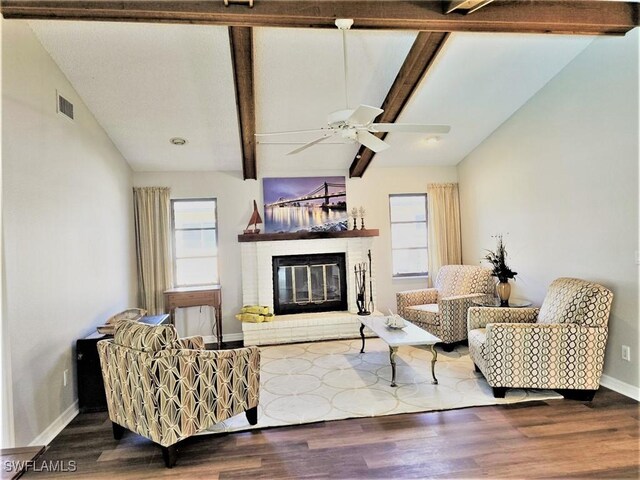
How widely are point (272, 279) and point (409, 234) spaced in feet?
7.83

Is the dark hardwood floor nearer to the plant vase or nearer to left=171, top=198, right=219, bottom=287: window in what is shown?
the plant vase

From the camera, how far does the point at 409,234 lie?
614 cm

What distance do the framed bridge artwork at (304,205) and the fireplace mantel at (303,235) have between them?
0.21 m

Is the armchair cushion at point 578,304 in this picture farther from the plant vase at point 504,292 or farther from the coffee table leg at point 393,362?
the coffee table leg at point 393,362

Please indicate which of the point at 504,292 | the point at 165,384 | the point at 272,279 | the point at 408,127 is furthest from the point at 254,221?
the point at 504,292

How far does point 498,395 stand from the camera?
326 cm

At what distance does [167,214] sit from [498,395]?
4.73 meters

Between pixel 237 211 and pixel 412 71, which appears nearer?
pixel 412 71

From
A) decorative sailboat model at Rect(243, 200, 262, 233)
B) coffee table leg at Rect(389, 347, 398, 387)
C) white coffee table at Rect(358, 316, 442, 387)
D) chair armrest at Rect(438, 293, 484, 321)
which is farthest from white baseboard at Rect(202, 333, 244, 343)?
chair armrest at Rect(438, 293, 484, 321)

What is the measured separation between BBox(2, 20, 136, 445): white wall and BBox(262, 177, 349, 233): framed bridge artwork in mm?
2347

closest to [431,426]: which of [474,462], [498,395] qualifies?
[474,462]

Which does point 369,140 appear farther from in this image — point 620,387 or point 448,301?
point 620,387

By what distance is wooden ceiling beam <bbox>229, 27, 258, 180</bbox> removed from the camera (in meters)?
2.97

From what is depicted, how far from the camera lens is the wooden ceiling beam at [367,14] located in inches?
101
